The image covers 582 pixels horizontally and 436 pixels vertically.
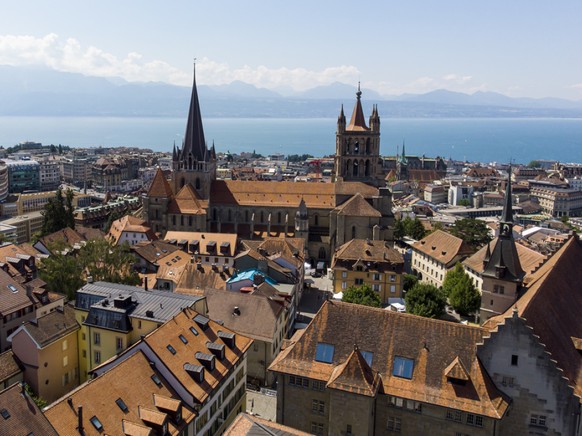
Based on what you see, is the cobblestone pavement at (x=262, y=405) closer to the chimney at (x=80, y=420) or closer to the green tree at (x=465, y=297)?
the chimney at (x=80, y=420)

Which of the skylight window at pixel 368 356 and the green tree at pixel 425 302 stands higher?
the skylight window at pixel 368 356

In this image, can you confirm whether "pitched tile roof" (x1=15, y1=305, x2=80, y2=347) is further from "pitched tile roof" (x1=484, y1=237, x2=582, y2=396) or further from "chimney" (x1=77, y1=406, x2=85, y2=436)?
"pitched tile roof" (x1=484, y1=237, x2=582, y2=396)

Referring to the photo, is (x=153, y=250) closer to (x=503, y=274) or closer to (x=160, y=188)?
(x=160, y=188)

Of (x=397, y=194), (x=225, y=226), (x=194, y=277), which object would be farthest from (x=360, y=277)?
(x=397, y=194)

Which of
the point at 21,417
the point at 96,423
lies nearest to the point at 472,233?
the point at 96,423

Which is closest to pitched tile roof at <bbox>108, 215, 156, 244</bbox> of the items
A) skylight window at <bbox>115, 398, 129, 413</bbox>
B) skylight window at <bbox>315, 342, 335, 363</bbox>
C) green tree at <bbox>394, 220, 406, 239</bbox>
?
green tree at <bbox>394, 220, 406, 239</bbox>

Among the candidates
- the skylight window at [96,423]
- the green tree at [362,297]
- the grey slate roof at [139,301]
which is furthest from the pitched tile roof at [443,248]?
the skylight window at [96,423]

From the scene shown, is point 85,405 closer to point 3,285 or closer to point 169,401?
point 169,401
